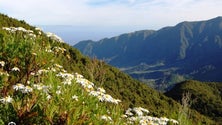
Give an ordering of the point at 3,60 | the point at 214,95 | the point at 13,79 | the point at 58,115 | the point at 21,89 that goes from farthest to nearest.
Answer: the point at 214,95, the point at 3,60, the point at 13,79, the point at 21,89, the point at 58,115

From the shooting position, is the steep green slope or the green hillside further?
the steep green slope

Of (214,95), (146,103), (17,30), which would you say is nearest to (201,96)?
(214,95)

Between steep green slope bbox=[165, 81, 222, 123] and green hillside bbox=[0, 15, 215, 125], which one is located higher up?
green hillside bbox=[0, 15, 215, 125]

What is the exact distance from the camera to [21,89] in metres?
7.39

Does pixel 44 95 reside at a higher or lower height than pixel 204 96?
higher

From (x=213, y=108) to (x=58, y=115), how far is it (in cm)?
7380

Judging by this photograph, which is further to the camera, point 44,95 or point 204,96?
point 204,96

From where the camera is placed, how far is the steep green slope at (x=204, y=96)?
254 feet

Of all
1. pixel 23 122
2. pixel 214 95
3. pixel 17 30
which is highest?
pixel 17 30

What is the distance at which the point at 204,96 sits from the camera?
281ft

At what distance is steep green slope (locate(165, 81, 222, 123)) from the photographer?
77.4m

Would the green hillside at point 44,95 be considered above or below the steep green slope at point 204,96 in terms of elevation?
above

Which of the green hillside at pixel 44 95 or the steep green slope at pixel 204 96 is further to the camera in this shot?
the steep green slope at pixel 204 96

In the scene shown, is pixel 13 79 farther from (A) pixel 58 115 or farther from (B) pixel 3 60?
(A) pixel 58 115
